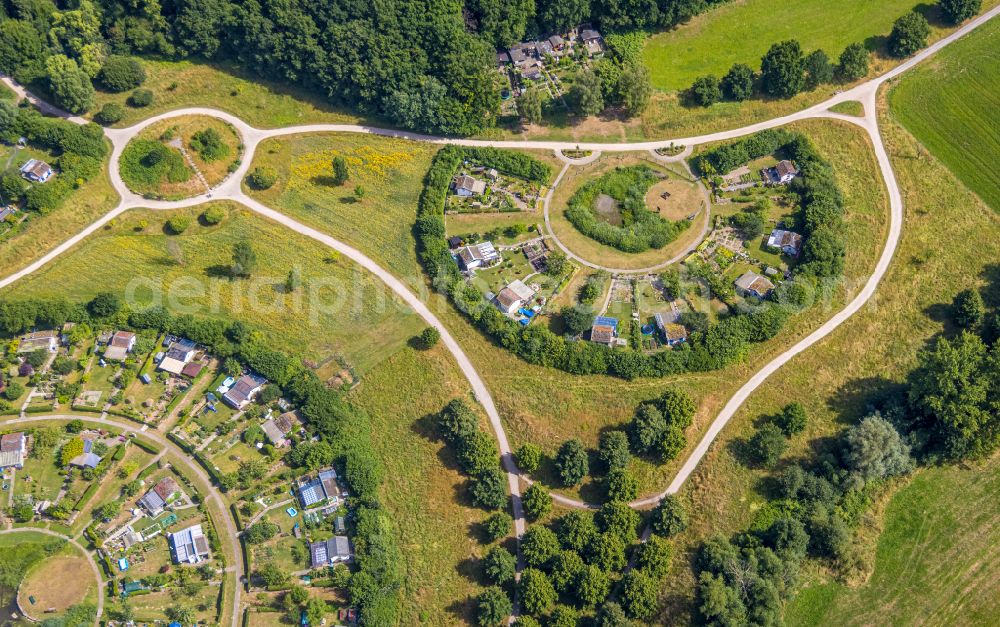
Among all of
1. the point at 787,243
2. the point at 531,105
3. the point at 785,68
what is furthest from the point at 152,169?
the point at 785,68

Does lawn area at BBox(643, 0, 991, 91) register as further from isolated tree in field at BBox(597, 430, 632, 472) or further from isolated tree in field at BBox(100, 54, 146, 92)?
isolated tree in field at BBox(100, 54, 146, 92)

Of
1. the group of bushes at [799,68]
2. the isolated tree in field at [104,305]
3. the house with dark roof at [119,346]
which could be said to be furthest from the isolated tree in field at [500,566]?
the group of bushes at [799,68]

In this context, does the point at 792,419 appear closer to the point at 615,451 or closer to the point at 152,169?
the point at 615,451

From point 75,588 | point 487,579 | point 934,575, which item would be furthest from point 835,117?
point 75,588

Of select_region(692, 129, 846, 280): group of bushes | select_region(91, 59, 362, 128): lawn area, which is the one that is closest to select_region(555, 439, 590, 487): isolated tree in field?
select_region(692, 129, 846, 280): group of bushes

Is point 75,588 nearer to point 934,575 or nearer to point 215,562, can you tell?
point 215,562

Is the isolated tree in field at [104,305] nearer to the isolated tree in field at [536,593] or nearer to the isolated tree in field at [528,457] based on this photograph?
the isolated tree in field at [528,457]
